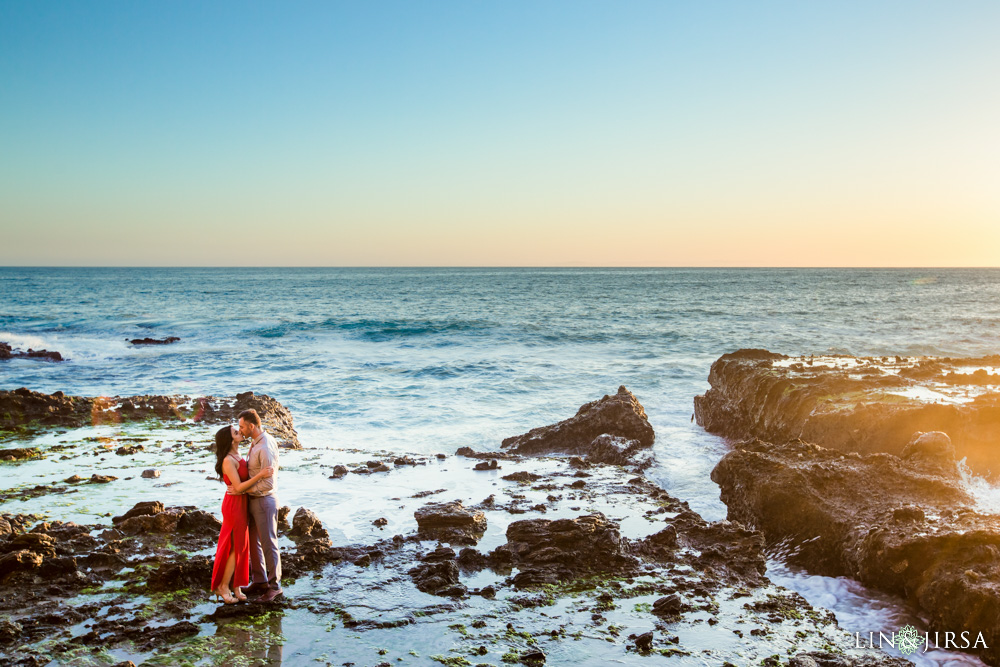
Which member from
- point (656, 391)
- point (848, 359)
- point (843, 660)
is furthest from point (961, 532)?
point (656, 391)

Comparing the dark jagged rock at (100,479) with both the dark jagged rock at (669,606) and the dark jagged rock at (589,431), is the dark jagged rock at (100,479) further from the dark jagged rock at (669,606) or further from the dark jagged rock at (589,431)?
the dark jagged rock at (669,606)

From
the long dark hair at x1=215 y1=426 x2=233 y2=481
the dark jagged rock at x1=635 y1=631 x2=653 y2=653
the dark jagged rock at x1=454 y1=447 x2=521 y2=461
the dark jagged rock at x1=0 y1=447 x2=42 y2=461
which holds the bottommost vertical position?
the dark jagged rock at x1=454 y1=447 x2=521 y2=461

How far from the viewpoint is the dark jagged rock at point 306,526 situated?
8.20 metres

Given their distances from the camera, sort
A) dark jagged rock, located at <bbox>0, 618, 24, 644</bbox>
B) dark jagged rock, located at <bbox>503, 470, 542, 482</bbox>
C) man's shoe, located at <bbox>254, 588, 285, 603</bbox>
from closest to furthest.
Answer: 1. dark jagged rock, located at <bbox>0, 618, 24, 644</bbox>
2. man's shoe, located at <bbox>254, 588, 285, 603</bbox>
3. dark jagged rock, located at <bbox>503, 470, 542, 482</bbox>

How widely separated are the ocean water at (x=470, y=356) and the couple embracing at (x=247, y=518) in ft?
19.6

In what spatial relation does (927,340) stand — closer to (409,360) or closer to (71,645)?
(409,360)

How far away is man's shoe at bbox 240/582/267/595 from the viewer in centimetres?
668

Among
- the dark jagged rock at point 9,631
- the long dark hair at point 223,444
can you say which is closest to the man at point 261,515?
the long dark hair at point 223,444

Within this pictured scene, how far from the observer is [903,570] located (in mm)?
6629

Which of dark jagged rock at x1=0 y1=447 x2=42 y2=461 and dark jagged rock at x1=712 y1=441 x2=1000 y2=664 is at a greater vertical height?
dark jagged rock at x1=712 y1=441 x2=1000 y2=664

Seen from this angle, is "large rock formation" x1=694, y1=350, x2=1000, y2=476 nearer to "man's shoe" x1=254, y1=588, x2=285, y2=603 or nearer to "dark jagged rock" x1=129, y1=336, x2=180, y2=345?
"man's shoe" x1=254, y1=588, x2=285, y2=603

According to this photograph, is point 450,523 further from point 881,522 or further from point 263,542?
point 881,522

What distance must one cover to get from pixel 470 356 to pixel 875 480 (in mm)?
22068

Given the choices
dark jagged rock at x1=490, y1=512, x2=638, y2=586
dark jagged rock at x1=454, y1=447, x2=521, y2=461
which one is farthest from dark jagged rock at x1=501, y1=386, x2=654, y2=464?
dark jagged rock at x1=490, y1=512, x2=638, y2=586
